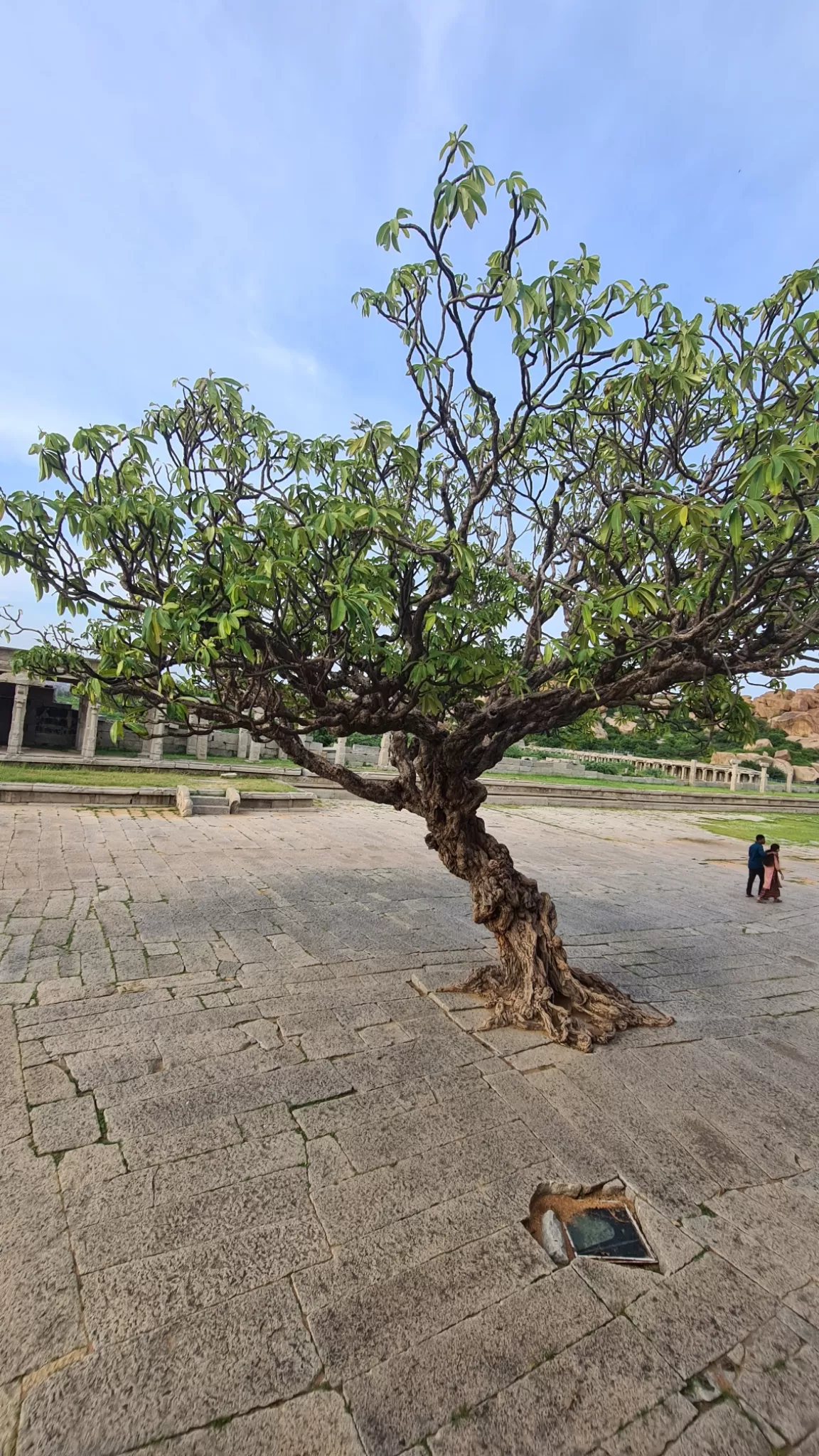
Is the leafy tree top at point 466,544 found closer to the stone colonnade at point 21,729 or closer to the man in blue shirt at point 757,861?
the man in blue shirt at point 757,861

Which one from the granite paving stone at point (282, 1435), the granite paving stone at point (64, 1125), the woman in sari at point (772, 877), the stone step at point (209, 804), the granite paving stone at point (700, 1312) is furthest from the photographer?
the stone step at point (209, 804)

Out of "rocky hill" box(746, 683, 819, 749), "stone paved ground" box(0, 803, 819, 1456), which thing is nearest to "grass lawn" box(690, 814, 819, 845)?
"stone paved ground" box(0, 803, 819, 1456)

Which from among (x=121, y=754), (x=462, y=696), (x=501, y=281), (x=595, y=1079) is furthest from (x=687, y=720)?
(x=121, y=754)

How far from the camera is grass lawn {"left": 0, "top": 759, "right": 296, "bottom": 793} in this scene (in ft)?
49.7

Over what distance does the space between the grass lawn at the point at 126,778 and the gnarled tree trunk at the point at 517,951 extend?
10.9 m

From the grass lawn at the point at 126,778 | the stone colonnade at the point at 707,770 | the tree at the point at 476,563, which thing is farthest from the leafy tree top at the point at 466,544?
the stone colonnade at the point at 707,770

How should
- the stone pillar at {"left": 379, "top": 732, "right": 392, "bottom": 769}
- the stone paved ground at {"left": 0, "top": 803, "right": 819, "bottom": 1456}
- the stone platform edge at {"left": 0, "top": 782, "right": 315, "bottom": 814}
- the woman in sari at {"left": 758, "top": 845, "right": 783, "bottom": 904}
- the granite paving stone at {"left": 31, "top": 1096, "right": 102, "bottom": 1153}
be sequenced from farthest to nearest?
the stone pillar at {"left": 379, "top": 732, "right": 392, "bottom": 769} < the stone platform edge at {"left": 0, "top": 782, "right": 315, "bottom": 814} < the woman in sari at {"left": 758, "top": 845, "right": 783, "bottom": 904} < the granite paving stone at {"left": 31, "top": 1096, "right": 102, "bottom": 1153} < the stone paved ground at {"left": 0, "top": 803, "right": 819, "bottom": 1456}

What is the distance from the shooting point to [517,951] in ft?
16.3

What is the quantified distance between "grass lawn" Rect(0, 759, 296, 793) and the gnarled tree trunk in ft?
35.6

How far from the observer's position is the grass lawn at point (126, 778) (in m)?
15.1

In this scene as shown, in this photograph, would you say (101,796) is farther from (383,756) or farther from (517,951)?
(383,756)

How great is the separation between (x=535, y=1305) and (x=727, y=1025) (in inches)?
129

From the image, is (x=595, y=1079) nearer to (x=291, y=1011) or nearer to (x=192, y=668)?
(x=291, y=1011)

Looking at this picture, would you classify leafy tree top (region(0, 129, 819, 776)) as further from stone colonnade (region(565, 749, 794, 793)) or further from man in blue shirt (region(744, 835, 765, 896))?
stone colonnade (region(565, 749, 794, 793))
